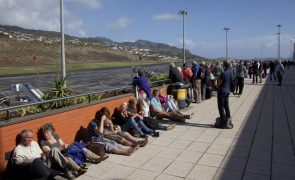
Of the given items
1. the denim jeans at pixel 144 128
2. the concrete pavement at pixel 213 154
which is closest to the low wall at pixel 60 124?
the denim jeans at pixel 144 128

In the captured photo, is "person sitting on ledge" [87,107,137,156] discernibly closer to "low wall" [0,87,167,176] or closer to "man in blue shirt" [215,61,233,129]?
"low wall" [0,87,167,176]

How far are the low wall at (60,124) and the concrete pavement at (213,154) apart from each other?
1213 millimetres

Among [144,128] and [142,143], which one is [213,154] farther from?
[144,128]

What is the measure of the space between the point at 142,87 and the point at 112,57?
3098 inches

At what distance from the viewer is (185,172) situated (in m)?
6.48

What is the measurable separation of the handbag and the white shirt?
4.19 feet

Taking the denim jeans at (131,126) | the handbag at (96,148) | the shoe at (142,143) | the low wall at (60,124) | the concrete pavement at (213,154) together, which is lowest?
the concrete pavement at (213,154)

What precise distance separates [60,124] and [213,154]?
3.32 meters

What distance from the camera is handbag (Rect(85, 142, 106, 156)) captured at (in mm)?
7148

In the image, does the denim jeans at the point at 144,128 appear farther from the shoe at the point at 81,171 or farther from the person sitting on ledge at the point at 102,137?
the shoe at the point at 81,171

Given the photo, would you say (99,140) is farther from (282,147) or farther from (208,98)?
(208,98)

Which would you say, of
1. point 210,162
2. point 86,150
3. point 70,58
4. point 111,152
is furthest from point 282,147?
point 70,58

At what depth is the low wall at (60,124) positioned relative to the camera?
20.0 ft

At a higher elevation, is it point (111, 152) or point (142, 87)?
point (142, 87)
